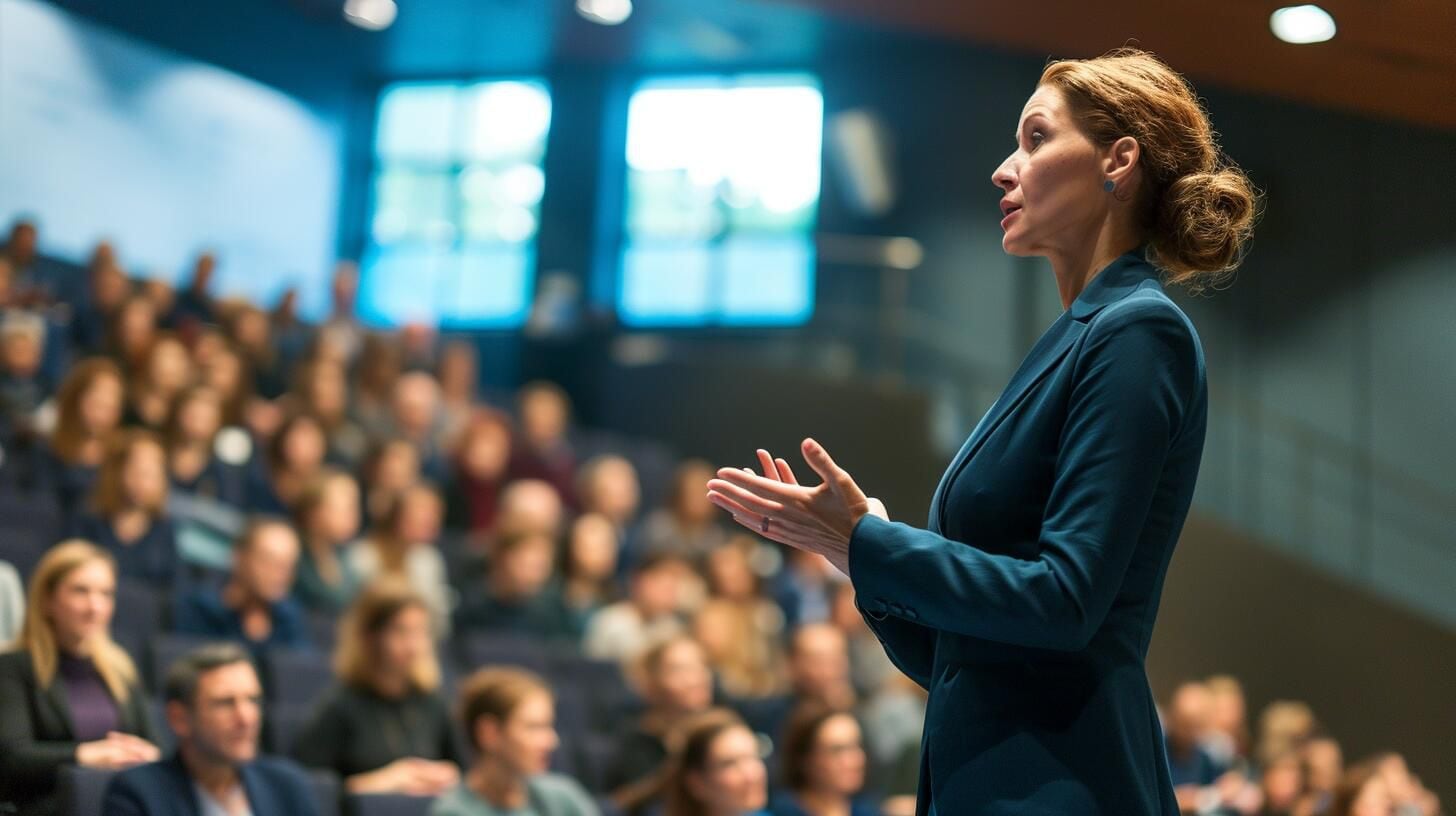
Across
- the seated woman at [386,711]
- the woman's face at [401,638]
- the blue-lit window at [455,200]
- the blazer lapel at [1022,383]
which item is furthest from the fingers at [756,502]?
the blue-lit window at [455,200]

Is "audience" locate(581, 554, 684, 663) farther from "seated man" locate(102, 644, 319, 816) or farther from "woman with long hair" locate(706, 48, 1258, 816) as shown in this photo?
"woman with long hair" locate(706, 48, 1258, 816)

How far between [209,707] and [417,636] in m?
0.82

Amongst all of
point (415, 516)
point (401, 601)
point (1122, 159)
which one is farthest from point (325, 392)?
point (1122, 159)

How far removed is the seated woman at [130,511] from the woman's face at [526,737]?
1.47 m

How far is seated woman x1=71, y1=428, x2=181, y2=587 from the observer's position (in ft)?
13.2

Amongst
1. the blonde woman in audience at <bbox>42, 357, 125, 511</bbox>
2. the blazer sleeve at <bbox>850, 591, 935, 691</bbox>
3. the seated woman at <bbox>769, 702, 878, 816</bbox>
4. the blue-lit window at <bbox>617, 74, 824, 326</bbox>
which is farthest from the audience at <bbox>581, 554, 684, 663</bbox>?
the blue-lit window at <bbox>617, 74, 824, 326</bbox>

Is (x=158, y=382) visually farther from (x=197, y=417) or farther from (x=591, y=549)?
(x=591, y=549)

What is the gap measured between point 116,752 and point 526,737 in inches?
33.0

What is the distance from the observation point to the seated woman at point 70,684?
263cm

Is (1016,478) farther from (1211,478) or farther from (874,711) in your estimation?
(1211,478)

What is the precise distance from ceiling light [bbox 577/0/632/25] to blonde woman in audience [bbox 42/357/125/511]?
322cm

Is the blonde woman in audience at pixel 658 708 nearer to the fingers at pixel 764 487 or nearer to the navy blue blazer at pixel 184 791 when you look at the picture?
the navy blue blazer at pixel 184 791

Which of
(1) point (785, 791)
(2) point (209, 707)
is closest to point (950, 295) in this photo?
(1) point (785, 791)

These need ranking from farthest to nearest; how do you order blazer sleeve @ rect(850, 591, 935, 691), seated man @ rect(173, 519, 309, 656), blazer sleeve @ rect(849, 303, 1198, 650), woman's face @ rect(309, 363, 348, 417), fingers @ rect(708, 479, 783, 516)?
woman's face @ rect(309, 363, 348, 417), seated man @ rect(173, 519, 309, 656), blazer sleeve @ rect(850, 591, 935, 691), fingers @ rect(708, 479, 783, 516), blazer sleeve @ rect(849, 303, 1198, 650)
